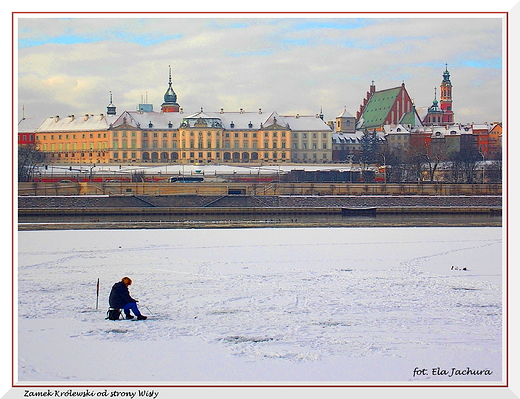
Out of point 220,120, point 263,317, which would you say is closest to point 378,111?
point 220,120

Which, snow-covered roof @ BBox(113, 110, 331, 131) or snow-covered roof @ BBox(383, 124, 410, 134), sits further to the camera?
snow-covered roof @ BBox(383, 124, 410, 134)

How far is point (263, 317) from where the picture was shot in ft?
22.0

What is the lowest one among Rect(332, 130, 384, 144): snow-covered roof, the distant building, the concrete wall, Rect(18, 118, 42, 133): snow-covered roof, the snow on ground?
the snow on ground

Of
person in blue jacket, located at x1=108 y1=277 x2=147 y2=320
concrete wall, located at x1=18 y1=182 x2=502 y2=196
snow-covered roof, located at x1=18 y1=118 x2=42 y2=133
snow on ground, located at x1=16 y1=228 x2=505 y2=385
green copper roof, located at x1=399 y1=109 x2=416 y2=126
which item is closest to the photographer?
snow on ground, located at x1=16 y1=228 x2=505 y2=385

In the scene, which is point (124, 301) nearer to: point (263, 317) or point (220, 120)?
point (263, 317)

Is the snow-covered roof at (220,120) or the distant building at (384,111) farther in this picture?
the distant building at (384,111)

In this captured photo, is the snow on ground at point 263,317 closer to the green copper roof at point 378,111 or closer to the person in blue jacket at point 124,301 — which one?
the person in blue jacket at point 124,301

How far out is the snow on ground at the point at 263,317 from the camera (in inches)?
235

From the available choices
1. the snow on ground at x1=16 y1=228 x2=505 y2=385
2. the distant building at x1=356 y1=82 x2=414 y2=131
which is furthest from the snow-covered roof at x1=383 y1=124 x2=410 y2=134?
the snow on ground at x1=16 y1=228 x2=505 y2=385

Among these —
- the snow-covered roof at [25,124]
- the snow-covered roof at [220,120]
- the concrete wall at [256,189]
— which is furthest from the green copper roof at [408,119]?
the snow-covered roof at [25,124]

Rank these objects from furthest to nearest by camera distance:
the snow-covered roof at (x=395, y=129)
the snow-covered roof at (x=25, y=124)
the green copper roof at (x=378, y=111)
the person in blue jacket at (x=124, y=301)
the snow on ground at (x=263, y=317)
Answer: the snow-covered roof at (x=395, y=129), the green copper roof at (x=378, y=111), the snow-covered roof at (x=25, y=124), the person in blue jacket at (x=124, y=301), the snow on ground at (x=263, y=317)

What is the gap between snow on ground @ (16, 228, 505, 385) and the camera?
19.5 ft

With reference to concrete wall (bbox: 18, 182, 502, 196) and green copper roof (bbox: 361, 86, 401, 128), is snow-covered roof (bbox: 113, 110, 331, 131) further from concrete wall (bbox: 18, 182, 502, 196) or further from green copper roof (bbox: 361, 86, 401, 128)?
concrete wall (bbox: 18, 182, 502, 196)

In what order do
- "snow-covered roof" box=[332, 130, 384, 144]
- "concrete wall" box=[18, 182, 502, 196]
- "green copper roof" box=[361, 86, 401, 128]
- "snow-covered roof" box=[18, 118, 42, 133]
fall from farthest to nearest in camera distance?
"snow-covered roof" box=[332, 130, 384, 144]
"green copper roof" box=[361, 86, 401, 128]
"concrete wall" box=[18, 182, 502, 196]
"snow-covered roof" box=[18, 118, 42, 133]
